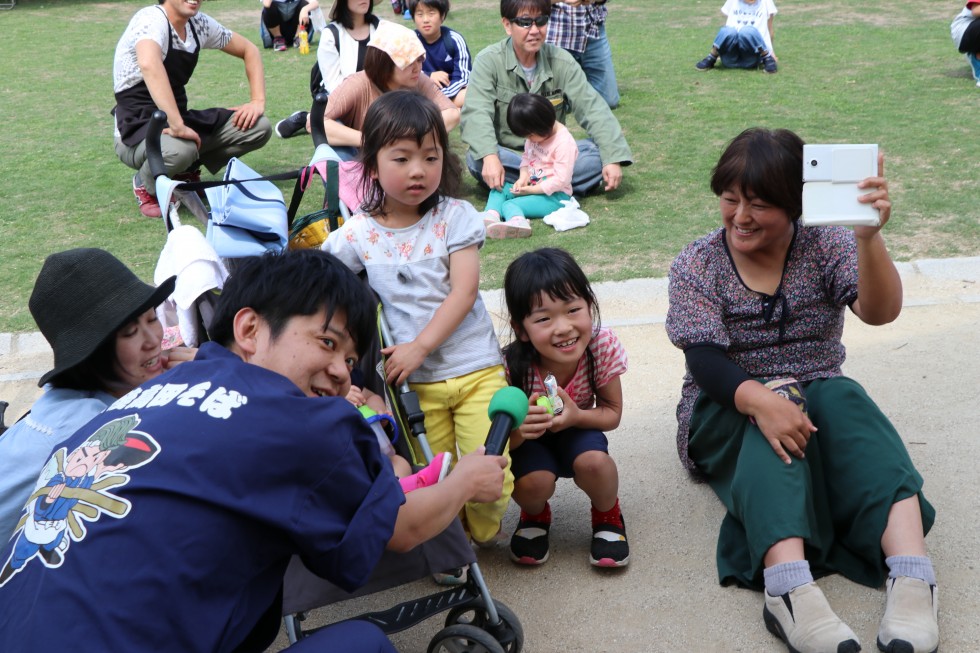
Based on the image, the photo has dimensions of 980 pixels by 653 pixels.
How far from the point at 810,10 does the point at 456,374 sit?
1263 centimetres

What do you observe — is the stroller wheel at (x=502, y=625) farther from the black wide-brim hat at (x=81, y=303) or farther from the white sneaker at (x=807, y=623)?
the black wide-brim hat at (x=81, y=303)

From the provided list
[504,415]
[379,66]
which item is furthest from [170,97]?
[504,415]

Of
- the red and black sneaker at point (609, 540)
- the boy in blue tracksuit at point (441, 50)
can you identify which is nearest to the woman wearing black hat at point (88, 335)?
the red and black sneaker at point (609, 540)

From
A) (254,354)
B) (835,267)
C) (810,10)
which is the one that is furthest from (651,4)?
(254,354)

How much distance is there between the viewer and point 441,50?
7.47 m

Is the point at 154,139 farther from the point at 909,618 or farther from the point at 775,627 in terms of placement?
the point at 909,618

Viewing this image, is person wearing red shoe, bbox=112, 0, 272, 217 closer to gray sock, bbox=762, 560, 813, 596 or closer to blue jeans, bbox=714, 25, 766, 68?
gray sock, bbox=762, 560, 813, 596

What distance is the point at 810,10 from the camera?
14078 millimetres

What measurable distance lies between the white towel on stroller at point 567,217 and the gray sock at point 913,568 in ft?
11.8

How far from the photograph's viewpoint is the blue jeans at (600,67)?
29.0ft

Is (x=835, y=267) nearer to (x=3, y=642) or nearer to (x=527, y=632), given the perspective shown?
(x=527, y=632)

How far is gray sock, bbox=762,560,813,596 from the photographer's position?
2.66 m

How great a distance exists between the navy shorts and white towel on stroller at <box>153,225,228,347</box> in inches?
44.8

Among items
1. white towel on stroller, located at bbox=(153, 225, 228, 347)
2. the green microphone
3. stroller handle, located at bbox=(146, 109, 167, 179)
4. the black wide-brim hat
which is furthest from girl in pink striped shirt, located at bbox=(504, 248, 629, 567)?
stroller handle, located at bbox=(146, 109, 167, 179)
